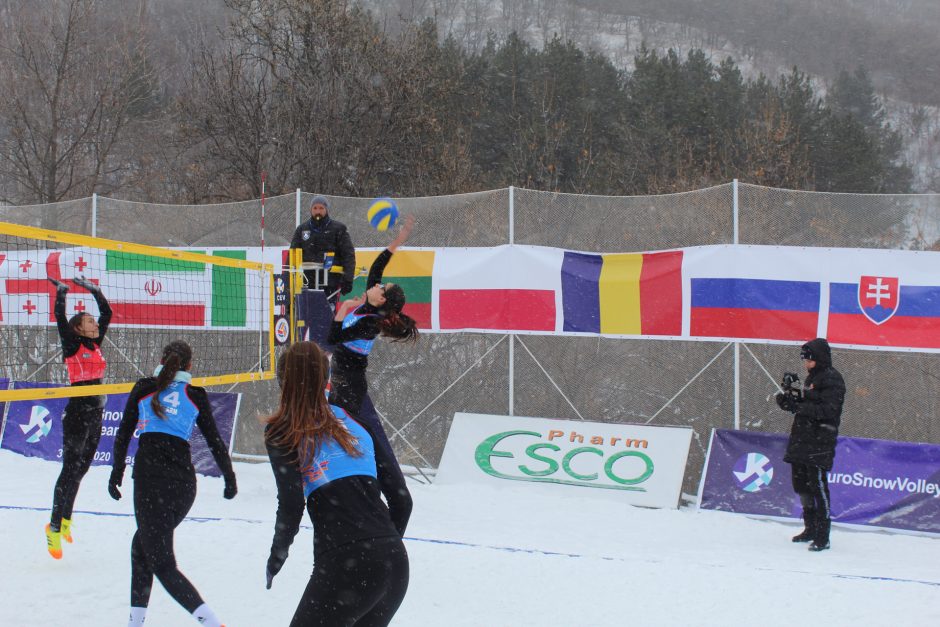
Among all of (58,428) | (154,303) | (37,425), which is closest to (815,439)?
(154,303)

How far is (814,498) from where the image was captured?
756 centimetres

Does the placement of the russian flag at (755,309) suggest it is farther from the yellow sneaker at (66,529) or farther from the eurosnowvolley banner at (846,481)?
the yellow sneaker at (66,529)

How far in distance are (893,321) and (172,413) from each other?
6.99m

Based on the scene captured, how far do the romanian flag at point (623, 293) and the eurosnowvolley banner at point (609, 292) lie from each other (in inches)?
0.4

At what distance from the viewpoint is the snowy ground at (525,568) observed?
17.9 ft

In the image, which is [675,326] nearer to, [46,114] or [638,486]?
[638,486]

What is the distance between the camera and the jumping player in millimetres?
6301

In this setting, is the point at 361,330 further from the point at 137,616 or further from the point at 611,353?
the point at 611,353

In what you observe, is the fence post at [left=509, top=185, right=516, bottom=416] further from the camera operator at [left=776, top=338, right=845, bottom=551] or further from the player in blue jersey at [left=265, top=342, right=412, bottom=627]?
the player in blue jersey at [left=265, top=342, right=412, bottom=627]

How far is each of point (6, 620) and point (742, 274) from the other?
723 centimetres

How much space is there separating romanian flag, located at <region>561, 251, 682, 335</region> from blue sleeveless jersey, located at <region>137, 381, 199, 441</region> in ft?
17.5

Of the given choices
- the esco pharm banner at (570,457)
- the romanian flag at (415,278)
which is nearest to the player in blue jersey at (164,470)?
the esco pharm banner at (570,457)

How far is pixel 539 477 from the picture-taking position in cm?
922

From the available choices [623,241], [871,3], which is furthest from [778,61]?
[623,241]
